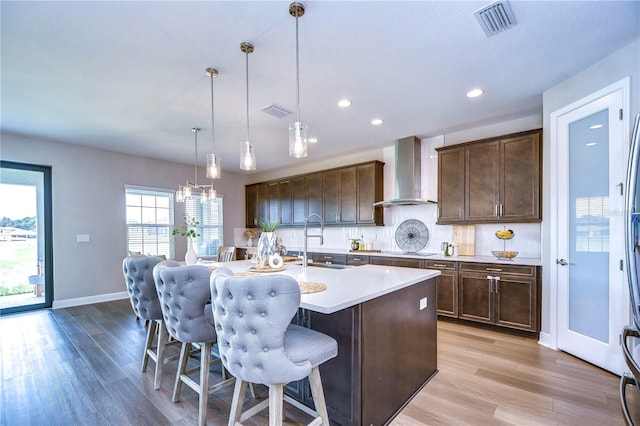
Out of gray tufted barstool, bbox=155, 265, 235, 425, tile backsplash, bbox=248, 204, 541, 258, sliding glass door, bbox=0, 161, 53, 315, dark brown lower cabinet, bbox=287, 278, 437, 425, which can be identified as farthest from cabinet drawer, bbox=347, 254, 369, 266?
sliding glass door, bbox=0, 161, 53, 315

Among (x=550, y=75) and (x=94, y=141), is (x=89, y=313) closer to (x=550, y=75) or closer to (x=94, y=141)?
(x=94, y=141)

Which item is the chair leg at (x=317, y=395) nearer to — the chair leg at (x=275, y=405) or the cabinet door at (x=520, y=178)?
the chair leg at (x=275, y=405)

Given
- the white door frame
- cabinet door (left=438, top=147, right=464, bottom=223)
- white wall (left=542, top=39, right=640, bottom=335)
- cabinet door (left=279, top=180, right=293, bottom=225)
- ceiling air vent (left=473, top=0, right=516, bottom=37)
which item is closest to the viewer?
ceiling air vent (left=473, top=0, right=516, bottom=37)

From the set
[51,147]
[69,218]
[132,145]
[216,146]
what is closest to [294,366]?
[216,146]

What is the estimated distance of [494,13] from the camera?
1.87 m

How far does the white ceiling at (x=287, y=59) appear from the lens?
187 centimetres

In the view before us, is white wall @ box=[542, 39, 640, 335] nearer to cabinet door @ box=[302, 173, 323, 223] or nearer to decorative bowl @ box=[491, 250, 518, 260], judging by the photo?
decorative bowl @ box=[491, 250, 518, 260]

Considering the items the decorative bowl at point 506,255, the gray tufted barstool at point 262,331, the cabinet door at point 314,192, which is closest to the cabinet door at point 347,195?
the cabinet door at point 314,192

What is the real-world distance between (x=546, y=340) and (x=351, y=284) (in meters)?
2.59

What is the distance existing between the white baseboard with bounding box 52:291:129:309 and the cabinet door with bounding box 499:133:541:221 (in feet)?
20.8

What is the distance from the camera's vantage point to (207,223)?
671 cm

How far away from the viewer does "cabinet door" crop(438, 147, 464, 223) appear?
13.1 feet

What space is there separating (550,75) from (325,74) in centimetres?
210

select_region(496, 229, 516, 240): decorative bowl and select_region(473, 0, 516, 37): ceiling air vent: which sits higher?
select_region(473, 0, 516, 37): ceiling air vent
